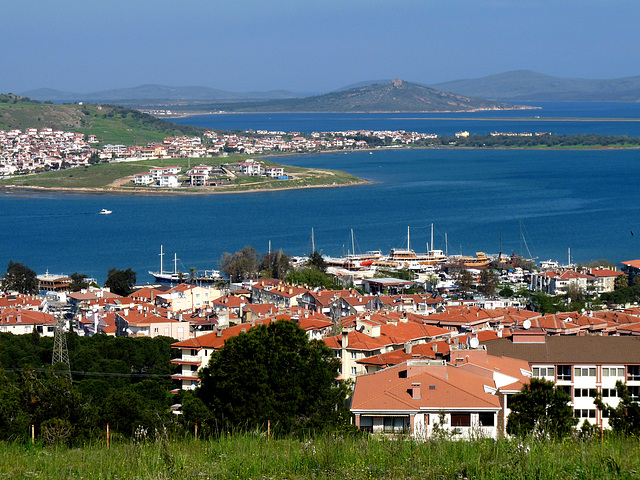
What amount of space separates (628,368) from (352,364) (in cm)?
243

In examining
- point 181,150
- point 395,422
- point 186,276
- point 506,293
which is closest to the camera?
point 395,422

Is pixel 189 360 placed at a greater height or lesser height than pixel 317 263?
greater

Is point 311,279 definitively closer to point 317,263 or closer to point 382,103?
point 317,263

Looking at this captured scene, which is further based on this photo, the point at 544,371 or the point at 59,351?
the point at 59,351

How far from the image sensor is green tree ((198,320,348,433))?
5.56 m

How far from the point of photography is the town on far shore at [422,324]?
17.6ft

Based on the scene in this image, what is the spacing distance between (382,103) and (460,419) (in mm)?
141555

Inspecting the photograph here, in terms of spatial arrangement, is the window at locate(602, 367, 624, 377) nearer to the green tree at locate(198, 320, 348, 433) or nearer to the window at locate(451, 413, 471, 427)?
the green tree at locate(198, 320, 348, 433)

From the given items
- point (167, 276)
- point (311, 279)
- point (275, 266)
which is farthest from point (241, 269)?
point (311, 279)

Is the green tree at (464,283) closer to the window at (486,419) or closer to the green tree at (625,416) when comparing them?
the green tree at (625,416)

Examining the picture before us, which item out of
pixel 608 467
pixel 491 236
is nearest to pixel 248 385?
pixel 608 467

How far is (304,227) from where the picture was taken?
3030 centimetres

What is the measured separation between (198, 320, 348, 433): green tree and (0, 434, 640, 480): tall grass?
6.47ft

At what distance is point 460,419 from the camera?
5.19 m
